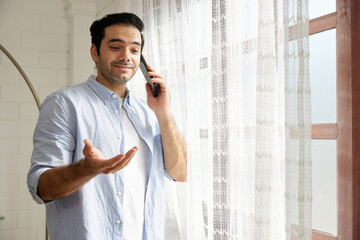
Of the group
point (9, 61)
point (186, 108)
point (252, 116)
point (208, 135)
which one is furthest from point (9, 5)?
point (252, 116)

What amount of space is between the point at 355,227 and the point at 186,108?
3.31ft

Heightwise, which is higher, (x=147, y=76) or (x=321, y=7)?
(x=321, y=7)

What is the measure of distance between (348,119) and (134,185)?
862 millimetres

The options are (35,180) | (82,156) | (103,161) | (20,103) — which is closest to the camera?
(103,161)

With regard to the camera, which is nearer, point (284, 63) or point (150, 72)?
point (284, 63)

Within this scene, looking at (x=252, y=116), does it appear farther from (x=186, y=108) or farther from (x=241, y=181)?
(x=186, y=108)

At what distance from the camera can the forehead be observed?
70.2 inches

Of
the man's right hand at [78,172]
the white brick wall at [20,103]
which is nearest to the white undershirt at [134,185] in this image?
the man's right hand at [78,172]

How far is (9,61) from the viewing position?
350 centimetres

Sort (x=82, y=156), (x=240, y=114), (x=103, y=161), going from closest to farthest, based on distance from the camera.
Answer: (x=103, y=161)
(x=82, y=156)
(x=240, y=114)

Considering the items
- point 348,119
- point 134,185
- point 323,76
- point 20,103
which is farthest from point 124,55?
point 20,103

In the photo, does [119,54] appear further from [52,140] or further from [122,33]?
[52,140]

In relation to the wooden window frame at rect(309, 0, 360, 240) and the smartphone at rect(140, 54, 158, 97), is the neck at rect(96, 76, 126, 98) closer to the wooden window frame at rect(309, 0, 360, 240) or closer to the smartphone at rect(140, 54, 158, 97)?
the smartphone at rect(140, 54, 158, 97)

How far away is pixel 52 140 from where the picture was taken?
4.97 feet
